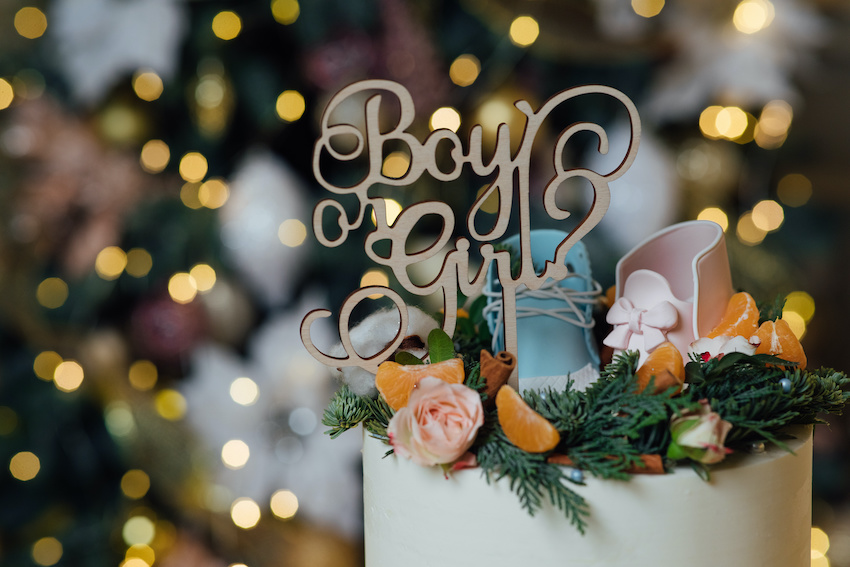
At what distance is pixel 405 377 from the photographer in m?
0.71

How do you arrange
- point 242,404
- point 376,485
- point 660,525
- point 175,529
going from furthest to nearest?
point 175,529
point 242,404
point 376,485
point 660,525

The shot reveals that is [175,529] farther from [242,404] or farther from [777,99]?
[777,99]

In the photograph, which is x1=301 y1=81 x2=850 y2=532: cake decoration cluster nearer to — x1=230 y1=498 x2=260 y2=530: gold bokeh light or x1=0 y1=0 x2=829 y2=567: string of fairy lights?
x1=0 y1=0 x2=829 y2=567: string of fairy lights

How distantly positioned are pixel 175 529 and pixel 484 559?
Result: 4.77 feet

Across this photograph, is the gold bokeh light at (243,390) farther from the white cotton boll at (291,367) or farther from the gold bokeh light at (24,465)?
the gold bokeh light at (24,465)

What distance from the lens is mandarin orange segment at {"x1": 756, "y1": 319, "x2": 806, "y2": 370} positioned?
76 centimetres

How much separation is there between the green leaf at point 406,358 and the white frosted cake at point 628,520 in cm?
11

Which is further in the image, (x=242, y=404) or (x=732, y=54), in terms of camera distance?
(x=242, y=404)

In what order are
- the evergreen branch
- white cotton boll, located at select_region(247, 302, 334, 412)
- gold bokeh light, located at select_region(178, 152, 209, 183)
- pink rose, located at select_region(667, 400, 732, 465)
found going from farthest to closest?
gold bokeh light, located at select_region(178, 152, 209, 183), white cotton boll, located at select_region(247, 302, 334, 412), the evergreen branch, pink rose, located at select_region(667, 400, 732, 465)

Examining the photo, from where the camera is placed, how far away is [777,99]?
1610 millimetres

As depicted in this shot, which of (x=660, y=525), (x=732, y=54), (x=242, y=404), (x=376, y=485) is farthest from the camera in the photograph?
(x=242, y=404)

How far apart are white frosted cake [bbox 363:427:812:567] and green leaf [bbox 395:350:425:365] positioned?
0.11 metres

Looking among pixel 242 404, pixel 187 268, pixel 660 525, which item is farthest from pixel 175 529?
pixel 660 525

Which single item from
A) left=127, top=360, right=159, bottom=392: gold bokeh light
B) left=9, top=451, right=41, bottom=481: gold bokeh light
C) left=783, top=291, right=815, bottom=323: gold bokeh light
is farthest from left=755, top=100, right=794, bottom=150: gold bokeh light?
left=9, top=451, right=41, bottom=481: gold bokeh light
